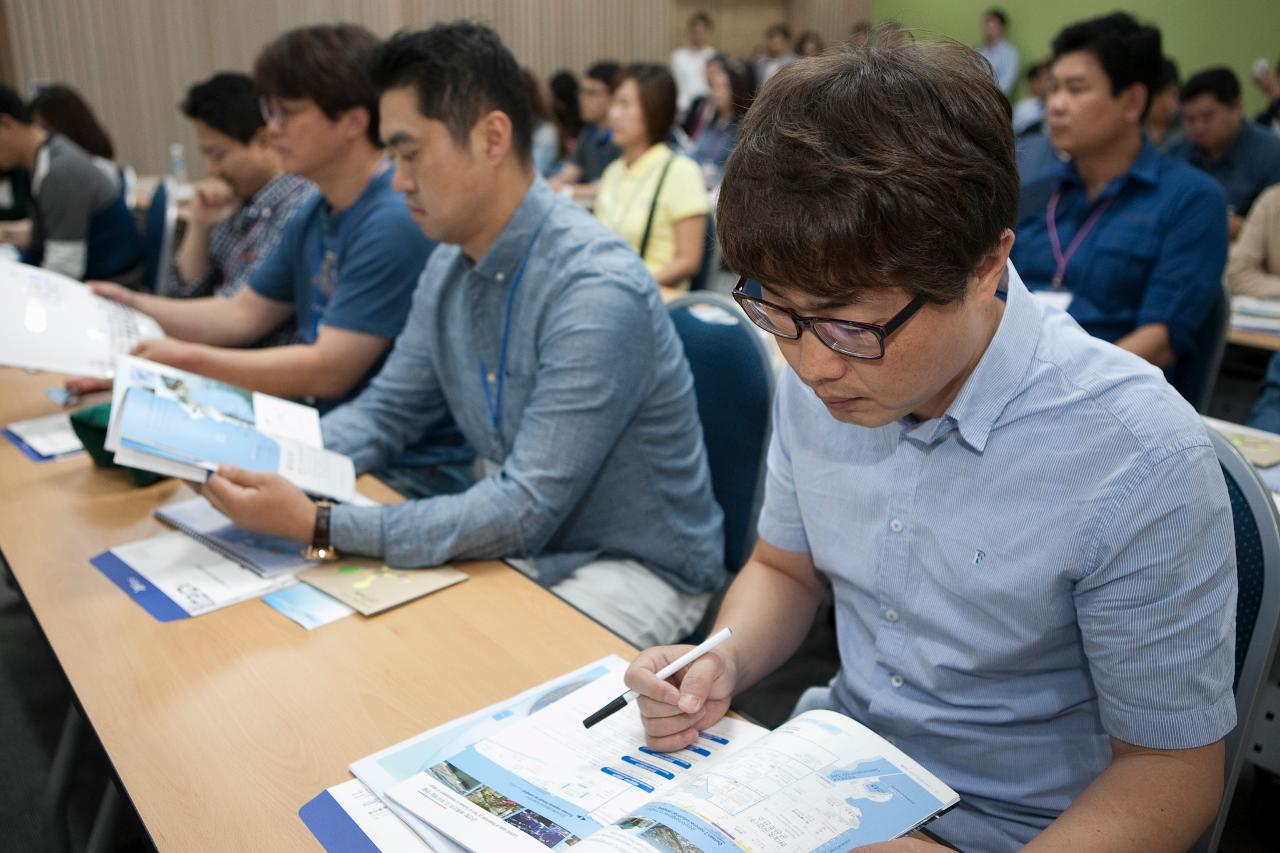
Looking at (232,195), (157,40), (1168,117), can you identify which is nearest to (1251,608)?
(232,195)

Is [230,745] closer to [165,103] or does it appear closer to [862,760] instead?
[862,760]

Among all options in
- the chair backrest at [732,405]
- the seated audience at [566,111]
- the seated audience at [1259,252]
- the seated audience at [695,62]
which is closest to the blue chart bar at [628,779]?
the chair backrest at [732,405]

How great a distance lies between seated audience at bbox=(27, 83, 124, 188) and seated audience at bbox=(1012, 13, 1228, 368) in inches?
192

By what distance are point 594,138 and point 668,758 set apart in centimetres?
707

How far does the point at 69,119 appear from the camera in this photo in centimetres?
536

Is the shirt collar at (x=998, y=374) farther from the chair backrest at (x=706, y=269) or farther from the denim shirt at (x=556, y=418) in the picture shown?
the chair backrest at (x=706, y=269)

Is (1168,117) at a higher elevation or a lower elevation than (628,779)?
higher

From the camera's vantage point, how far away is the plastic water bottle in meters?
7.04

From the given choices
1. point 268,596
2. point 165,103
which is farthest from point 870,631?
point 165,103

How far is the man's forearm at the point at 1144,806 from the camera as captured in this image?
87 cm

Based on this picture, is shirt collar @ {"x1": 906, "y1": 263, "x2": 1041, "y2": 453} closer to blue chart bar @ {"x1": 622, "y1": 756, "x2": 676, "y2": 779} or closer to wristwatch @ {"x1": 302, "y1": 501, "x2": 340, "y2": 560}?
blue chart bar @ {"x1": 622, "y1": 756, "x2": 676, "y2": 779}

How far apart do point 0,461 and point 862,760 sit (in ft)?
5.80

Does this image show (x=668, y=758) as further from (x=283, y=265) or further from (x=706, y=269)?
(x=706, y=269)

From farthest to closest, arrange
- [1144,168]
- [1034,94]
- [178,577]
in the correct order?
[1034,94], [1144,168], [178,577]
